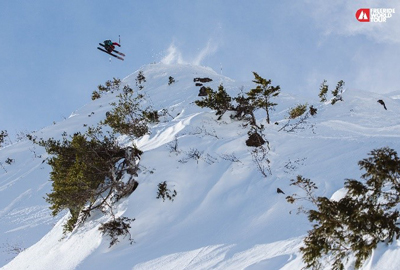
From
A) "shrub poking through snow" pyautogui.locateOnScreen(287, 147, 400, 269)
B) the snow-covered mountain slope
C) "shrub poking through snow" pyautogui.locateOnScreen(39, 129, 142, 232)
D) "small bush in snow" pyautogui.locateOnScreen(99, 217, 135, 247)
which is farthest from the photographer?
"shrub poking through snow" pyautogui.locateOnScreen(39, 129, 142, 232)

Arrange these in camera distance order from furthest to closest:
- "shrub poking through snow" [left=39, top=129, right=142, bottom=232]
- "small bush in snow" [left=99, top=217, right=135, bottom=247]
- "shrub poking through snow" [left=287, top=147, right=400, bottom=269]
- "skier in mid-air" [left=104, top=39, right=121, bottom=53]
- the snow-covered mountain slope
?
"skier in mid-air" [left=104, top=39, right=121, bottom=53] < "shrub poking through snow" [left=39, top=129, right=142, bottom=232] < "small bush in snow" [left=99, top=217, right=135, bottom=247] < the snow-covered mountain slope < "shrub poking through snow" [left=287, top=147, right=400, bottom=269]

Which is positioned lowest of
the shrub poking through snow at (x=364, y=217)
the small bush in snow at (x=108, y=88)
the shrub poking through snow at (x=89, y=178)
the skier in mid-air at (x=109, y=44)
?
the shrub poking through snow at (x=364, y=217)

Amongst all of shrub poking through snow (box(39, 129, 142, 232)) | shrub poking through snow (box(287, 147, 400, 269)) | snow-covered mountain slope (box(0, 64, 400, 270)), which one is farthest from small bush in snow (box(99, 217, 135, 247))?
shrub poking through snow (box(287, 147, 400, 269))

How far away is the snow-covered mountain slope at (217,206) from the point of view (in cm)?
595

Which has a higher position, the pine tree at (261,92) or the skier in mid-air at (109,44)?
the skier in mid-air at (109,44)

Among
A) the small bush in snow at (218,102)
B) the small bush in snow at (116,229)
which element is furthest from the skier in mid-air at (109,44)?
the small bush in snow at (116,229)

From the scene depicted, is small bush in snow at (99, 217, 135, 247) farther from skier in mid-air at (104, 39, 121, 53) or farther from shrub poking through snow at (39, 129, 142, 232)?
skier in mid-air at (104, 39, 121, 53)

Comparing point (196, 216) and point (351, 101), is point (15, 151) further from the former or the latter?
point (351, 101)

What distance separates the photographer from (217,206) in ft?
26.7

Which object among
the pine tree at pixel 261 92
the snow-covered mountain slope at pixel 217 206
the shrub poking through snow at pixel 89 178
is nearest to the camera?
the snow-covered mountain slope at pixel 217 206

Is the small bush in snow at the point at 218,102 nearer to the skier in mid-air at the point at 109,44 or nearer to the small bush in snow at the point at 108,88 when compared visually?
the skier in mid-air at the point at 109,44

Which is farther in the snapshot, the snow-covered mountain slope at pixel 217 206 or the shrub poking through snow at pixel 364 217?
the snow-covered mountain slope at pixel 217 206

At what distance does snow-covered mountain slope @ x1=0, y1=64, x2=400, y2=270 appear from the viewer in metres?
5.95

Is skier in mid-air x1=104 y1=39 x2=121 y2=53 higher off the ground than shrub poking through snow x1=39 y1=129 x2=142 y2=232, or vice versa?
skier in mid-air x1=104 y1=39 x2=121 y2=53
